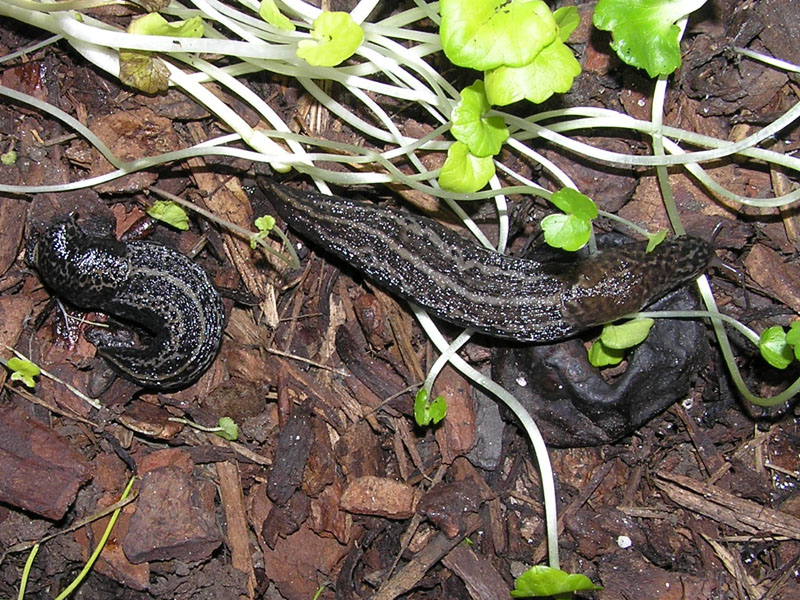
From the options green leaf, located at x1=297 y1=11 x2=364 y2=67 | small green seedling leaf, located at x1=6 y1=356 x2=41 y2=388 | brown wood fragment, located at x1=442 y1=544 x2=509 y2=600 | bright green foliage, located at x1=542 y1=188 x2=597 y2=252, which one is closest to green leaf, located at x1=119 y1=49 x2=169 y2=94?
green leaf, located at x1=297 y1=11 x2=364 y2=67

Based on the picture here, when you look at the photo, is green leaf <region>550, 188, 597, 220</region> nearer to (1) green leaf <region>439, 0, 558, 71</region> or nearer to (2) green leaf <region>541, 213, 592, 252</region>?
(2) green leaf <region>541, 213, 592, 252</region>

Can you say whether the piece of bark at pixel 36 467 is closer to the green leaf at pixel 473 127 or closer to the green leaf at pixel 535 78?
the green leaf at pixel 473 127

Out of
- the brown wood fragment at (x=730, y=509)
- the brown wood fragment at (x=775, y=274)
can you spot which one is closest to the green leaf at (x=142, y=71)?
the brown wood fragment at (x=775, y=274)

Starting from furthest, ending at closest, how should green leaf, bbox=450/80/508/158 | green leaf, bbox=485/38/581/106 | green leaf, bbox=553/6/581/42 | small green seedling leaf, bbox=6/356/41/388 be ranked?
small green seedling leaf, bbox=6/356/41/388, green leaf, bbox=553/6/581/42, green leaf, bbox=450/80/508/158, green leaf, bbox=485/38/581/106

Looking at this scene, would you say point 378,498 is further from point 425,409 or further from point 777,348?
point 777,348

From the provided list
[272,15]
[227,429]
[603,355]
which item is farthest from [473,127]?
[227,429]

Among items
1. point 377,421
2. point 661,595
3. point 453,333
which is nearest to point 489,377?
point 453,333

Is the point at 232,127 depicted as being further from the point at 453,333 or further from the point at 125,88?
the point at 453,333
